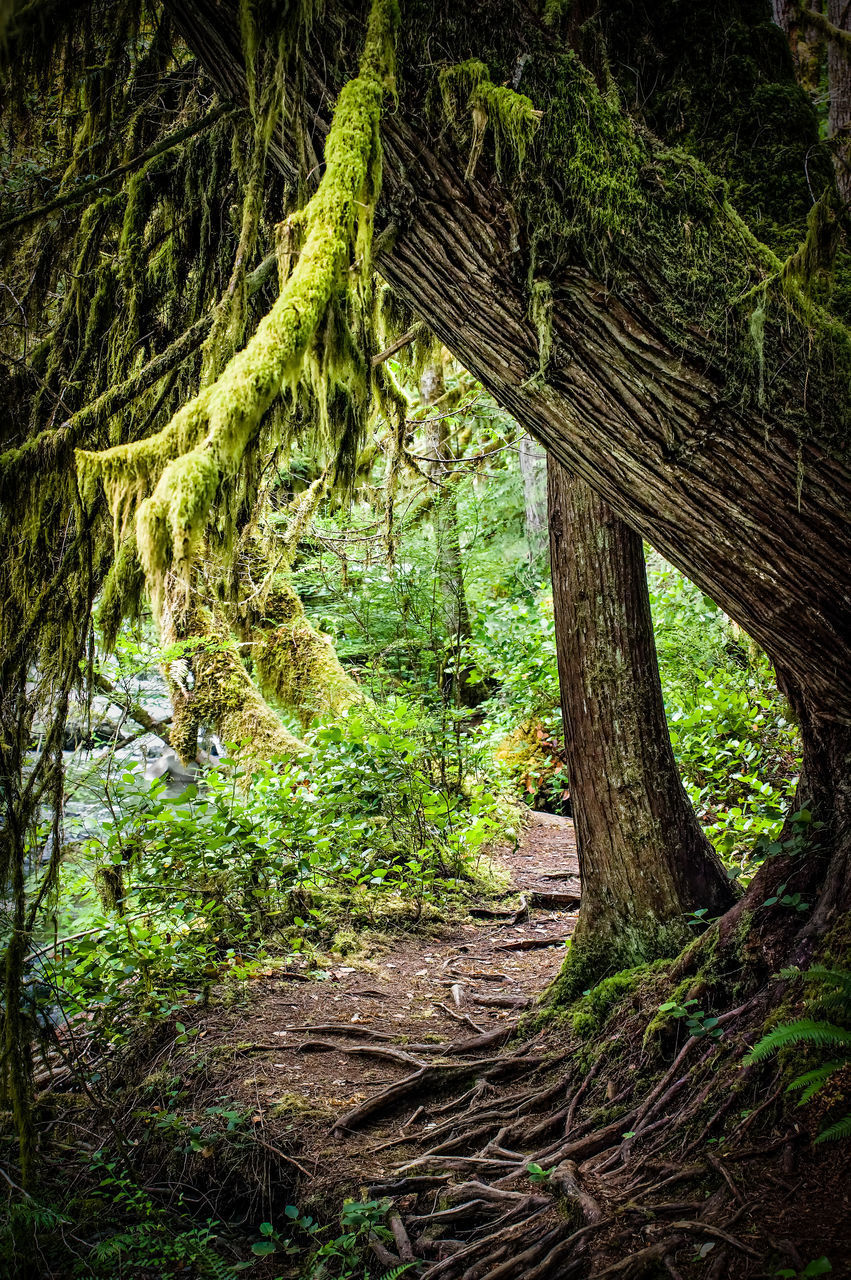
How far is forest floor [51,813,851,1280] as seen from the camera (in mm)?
2318

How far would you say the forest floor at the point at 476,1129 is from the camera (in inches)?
91.3

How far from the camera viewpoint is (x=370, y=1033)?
4625 mm

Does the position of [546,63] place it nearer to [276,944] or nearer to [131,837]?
[131,837]

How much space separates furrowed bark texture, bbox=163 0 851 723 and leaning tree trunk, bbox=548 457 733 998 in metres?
1.50

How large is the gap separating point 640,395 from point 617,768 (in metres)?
2.22

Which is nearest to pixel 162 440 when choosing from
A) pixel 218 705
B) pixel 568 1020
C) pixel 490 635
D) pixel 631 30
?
pixel 631 30

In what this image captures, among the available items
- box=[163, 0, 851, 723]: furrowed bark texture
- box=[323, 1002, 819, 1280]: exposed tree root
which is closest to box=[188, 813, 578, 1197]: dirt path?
box=[323, 1002, 819, 1280]: exposed tree root

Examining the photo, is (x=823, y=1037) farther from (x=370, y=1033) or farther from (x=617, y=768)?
(x=370, y=1033)

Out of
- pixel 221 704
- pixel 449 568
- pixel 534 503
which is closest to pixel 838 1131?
pixel 221 704

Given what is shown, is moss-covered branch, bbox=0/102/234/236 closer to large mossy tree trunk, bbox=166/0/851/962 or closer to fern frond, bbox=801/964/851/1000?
large mossy tree trunk, bbox=166/0/851/962

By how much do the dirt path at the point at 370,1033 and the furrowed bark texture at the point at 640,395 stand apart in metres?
3.07

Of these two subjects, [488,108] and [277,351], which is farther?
[488,108]

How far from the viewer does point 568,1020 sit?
4016 millimetres

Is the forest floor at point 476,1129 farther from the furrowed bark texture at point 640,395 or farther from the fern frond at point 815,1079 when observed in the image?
the furrowed bark texture at point 640,395
